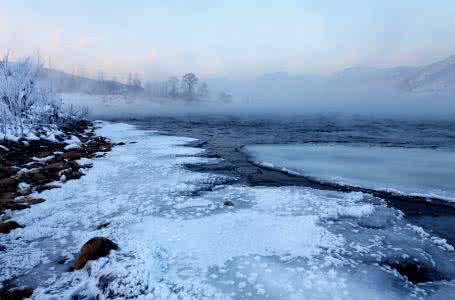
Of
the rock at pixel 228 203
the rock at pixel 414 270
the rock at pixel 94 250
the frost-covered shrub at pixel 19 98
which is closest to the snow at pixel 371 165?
the rock at pixel 228 203

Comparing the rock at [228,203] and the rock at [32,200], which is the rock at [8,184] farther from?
the rock at [228,203]

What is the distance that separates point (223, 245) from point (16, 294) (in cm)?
512

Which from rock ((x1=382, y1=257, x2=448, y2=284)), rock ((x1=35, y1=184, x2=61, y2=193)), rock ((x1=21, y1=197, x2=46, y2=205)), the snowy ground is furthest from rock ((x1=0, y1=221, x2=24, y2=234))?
rock ((x1=382, y1=257, x2=448, y2=284))

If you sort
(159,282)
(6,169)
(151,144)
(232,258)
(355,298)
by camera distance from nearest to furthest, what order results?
(355,298) < (159,282) < (232,258) < (6,169) < (151,144)

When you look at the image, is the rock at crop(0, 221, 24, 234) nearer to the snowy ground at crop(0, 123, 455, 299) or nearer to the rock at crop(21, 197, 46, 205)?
the snowy ground at crop(0, 123, 455, 299)

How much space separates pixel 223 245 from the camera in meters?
10.0

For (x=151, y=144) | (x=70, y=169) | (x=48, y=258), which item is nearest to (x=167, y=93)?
(x=151, y=144)

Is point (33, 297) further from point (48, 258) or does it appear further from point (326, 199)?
point (326, 199)

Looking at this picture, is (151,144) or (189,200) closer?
(189,200)

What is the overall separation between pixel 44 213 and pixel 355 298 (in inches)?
441

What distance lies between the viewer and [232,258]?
9234 mm

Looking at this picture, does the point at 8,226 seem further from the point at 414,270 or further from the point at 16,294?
the point at 414,270

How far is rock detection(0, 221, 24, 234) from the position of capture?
11.3m

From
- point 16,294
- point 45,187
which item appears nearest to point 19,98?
point 45,187
